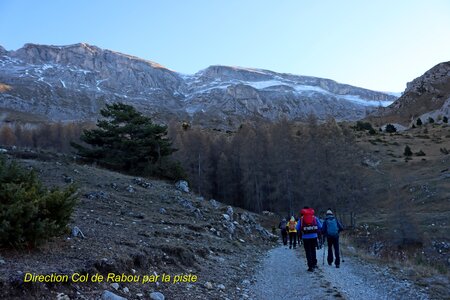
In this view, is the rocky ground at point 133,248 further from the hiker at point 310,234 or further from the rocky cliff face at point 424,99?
the rocky cliff face at point 424,99

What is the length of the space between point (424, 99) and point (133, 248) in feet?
401

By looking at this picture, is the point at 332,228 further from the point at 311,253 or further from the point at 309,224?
the point at 311,253

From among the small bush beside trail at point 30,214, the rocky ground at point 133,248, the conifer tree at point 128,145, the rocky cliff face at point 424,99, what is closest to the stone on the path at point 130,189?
the rocky ground at point 133,248

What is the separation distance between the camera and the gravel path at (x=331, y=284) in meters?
8.22

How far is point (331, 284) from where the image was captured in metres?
9.20

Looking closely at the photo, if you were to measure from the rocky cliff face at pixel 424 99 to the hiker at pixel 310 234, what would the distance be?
101347 millimetres

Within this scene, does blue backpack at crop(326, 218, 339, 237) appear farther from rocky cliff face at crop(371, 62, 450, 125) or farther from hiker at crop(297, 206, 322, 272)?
rocky cliff face at crop(371, 62, 450, 125)

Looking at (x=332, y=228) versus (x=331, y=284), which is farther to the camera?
(x=332, y=228)

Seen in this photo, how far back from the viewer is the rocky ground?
5.98m

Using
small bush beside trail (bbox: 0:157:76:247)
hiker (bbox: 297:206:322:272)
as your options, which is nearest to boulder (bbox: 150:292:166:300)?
small bush beside trail (bbox: 0:157:76:247)

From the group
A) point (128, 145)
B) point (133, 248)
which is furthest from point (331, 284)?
point (128, 145)

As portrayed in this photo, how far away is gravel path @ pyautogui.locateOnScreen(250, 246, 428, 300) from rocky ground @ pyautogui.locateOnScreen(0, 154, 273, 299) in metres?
0.74

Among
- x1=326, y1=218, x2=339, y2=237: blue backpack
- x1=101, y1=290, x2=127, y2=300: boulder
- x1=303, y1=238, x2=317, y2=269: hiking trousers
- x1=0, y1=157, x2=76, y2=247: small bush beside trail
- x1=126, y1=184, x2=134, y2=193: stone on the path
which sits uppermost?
x1=0, y1=157, x2=76, y2=247: small bush beside trail

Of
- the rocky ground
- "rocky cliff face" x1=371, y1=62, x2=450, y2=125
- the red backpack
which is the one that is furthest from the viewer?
"rocky cliff face" x1=371, y1=62, x2=450, y2=125
